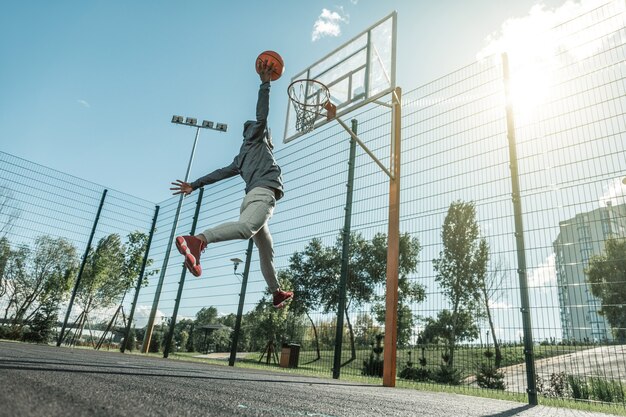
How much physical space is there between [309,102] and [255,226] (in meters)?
3.70

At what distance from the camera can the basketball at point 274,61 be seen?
11.7 feet

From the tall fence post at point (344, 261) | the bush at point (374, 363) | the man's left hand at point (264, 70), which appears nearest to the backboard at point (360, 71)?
the tall fence post at point (344, 261)

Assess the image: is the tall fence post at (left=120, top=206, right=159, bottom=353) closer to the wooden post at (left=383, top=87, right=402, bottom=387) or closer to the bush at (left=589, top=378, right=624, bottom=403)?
the wooden post at (left=383, top=87, right=402, bottom=387)

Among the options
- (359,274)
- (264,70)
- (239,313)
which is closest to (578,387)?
Result: (359,274)

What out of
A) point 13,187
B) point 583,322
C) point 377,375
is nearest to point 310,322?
point 377,375

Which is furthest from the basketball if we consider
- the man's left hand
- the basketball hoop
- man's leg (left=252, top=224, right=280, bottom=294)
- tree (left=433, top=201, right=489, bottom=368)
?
tree (left=433, top=201, right=489, bottom=368)

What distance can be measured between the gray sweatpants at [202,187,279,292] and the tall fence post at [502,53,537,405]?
9.85 feet

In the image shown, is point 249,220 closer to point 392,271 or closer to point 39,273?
point 392,271

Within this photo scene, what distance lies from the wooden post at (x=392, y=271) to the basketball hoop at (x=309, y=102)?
1.28 meters

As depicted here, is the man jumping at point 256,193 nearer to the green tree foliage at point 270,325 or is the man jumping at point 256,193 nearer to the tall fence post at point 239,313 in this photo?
the green tree foliage at point 270,325

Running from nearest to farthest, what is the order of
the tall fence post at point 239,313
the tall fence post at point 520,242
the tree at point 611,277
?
1. the tree at point 611,277
2. the tall fence post at point 520,242
3. the tall fence post at point 239,313

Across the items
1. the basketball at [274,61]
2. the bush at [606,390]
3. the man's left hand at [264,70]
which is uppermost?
the basketball at [274,61]

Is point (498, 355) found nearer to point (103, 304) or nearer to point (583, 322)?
point (583, 322)

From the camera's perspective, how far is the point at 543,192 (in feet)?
14.7
